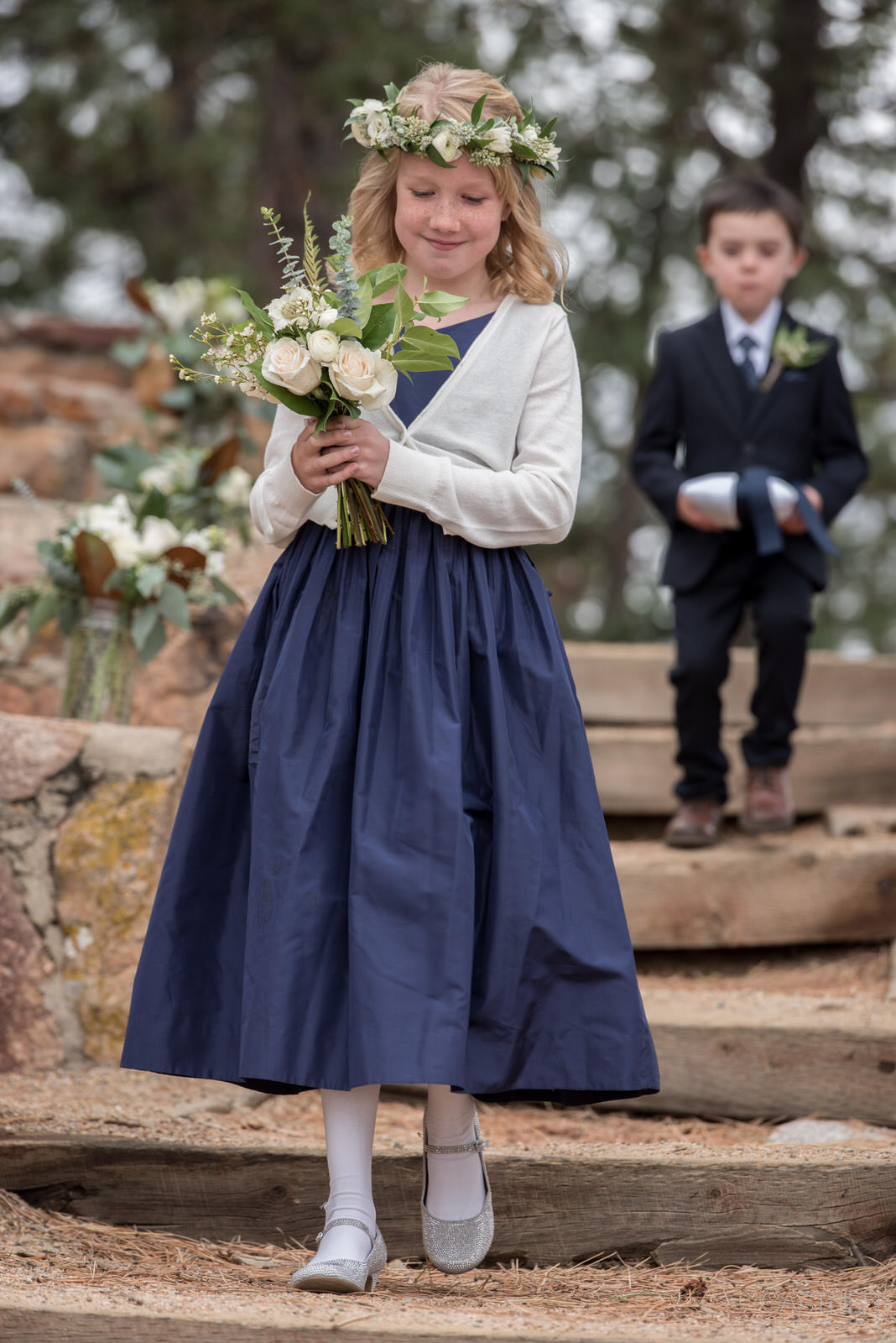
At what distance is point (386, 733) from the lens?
2256 millimetres

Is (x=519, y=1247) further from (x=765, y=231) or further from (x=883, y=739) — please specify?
(x=765, y=231)

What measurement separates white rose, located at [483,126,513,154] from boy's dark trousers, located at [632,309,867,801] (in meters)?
1.95

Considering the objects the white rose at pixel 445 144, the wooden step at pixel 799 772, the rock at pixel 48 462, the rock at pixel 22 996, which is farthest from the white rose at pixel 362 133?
the rock at pixel 48 462

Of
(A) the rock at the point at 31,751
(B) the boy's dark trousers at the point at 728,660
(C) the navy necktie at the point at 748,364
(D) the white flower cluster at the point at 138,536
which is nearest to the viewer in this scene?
(A) the rock at the point at 31,751

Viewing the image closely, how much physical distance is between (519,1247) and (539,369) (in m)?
1.55

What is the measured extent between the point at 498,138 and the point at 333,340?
0.55m

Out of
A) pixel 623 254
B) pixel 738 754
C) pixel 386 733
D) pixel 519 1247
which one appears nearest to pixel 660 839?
pixel 738 754

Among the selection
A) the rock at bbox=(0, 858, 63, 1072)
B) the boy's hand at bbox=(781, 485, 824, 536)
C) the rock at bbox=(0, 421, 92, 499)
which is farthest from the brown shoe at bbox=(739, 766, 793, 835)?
the rock at bbox=(0, 421, 92, 499)

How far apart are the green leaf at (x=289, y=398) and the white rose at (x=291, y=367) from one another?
31 millimetres

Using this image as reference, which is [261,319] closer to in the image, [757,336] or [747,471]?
[747,471]

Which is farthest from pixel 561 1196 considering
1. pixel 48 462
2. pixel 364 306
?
pixel 48 462

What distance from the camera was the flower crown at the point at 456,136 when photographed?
2.39 metres

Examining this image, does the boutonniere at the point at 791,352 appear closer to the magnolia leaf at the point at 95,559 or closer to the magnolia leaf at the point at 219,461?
the magnolia leaf at the point at 219,461

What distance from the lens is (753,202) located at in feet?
14.0
